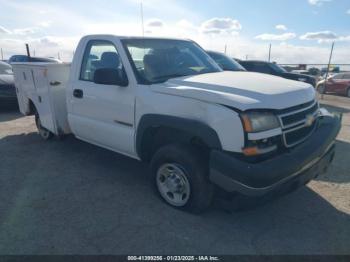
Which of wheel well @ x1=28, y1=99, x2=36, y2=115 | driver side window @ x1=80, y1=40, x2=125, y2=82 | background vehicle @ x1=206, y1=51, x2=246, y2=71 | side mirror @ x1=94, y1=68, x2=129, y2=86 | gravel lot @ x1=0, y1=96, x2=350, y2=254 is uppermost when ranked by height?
driver side window @ x1=80, y1=40, x2=125, y2=82

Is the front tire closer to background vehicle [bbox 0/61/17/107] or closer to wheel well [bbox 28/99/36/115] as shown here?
wheel well [bbox 28/99/36/115]

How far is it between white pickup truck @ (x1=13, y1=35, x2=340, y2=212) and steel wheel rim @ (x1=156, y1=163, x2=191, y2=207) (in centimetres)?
1

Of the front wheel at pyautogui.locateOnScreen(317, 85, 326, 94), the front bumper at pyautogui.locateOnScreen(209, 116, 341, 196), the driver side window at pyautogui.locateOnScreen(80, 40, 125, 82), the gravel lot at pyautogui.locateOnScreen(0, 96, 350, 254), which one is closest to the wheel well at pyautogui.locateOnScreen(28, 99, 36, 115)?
the gravel lot at pyautogui.locateOnScreen(0, 96, 350, 254)

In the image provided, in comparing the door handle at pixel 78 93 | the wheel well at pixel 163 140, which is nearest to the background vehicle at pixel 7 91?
the door handle at pixel 78 93

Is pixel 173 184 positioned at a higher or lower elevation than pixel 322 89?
higher

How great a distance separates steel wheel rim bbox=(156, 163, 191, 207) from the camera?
10.9 feet

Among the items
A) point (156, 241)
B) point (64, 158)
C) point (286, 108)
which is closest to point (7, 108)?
point (64, 158)

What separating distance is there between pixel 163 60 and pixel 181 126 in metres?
1.24

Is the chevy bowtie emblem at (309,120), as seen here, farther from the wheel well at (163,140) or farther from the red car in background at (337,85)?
the red car in background at (337,85)

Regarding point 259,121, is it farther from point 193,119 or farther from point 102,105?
point 102,105

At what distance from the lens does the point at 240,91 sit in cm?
296

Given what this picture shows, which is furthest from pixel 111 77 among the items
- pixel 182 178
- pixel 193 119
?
pixel 182 178

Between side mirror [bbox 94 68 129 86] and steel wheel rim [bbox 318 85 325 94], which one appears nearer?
side mirror [bbox 94 68 129 86]

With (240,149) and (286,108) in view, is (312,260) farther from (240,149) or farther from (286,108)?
(286,108)
